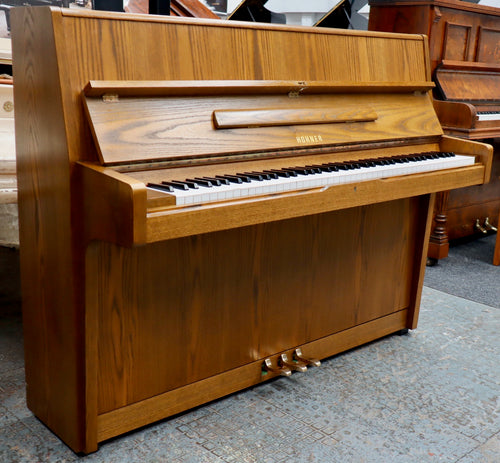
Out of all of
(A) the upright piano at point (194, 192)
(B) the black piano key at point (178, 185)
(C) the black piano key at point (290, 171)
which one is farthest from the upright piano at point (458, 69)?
(B) the black piano key at point (178, 185)

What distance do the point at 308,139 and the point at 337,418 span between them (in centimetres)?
98

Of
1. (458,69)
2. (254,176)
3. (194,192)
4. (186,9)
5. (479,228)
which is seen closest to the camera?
(194,192)

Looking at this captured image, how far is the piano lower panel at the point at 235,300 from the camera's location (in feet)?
6.32

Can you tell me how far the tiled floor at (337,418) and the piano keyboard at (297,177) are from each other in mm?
810

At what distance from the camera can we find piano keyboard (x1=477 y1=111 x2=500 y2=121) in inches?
151

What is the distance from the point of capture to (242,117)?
206 centimetres

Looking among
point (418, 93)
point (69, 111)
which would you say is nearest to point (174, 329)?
point (69, 111)

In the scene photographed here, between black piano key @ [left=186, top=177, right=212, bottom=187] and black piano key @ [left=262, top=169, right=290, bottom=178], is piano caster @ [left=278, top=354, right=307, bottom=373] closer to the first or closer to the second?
black piano key @ [left=262, top=169, right=290, bottom=178]

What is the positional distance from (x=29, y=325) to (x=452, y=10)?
3.21 meters

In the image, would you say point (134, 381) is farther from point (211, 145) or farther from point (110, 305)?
point (211, 145)

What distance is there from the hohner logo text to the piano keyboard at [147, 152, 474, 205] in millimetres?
96

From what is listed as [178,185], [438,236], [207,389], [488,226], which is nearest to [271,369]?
[207,389]

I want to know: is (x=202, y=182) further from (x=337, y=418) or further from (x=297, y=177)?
(x=337, y=418)

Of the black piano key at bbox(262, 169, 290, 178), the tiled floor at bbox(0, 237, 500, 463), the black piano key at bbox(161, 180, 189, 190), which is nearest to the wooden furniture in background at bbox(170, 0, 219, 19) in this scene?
the tiled floor at bbox(0, 237, 500, 463)
